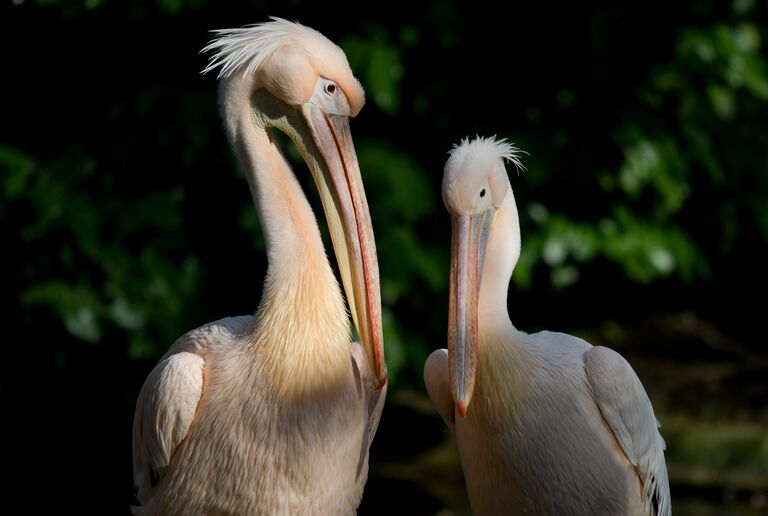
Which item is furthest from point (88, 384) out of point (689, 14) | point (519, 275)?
point (689, 14)

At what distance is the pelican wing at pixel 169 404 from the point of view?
3.12m

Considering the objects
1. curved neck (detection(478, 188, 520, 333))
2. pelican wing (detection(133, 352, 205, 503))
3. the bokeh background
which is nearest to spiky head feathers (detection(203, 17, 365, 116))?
curved neck (detection(478, 188, 520, 333))

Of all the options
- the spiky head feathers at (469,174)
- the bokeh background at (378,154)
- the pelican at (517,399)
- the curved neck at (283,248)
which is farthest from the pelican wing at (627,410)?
the bokeh background at (378,154)

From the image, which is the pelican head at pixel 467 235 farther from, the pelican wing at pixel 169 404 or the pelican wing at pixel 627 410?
the pelican wing at pixel 169 404

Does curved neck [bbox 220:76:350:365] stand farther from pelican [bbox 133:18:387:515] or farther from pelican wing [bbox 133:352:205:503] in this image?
pelican wing [bbox 133:352:205:503]

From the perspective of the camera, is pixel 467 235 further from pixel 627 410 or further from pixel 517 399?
pixel 627 410

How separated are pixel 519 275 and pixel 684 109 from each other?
1.19 meters

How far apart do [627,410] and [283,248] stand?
1185mm

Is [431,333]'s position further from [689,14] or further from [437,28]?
[689,14]

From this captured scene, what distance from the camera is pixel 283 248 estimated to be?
321 centimetres

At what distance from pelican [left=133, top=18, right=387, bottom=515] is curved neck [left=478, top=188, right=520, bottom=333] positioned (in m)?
0.41

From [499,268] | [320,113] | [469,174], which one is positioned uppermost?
[320,113]

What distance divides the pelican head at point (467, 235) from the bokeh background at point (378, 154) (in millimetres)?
1440

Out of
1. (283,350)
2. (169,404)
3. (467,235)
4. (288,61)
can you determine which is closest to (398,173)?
(467,235)
